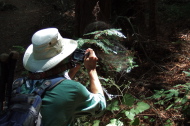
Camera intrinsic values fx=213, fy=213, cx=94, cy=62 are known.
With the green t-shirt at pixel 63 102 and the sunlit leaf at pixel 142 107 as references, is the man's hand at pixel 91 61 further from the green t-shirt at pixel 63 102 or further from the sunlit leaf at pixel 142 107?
the sunlit leaf at pixel 142 107

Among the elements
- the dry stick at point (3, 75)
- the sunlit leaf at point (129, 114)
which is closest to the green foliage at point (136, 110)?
the sunlit leaf at point (129, 114)

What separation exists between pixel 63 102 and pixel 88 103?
27cm

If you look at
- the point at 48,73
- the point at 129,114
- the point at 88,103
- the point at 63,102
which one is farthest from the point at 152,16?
the point at 63,102

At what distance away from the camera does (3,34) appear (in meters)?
9.30

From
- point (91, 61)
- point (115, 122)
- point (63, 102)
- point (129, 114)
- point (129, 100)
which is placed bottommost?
point (115, 122)

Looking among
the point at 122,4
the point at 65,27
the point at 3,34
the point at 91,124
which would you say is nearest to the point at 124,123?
the point at 91,124

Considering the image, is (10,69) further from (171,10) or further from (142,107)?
(171,10)

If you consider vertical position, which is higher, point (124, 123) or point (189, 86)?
point (189, 86)

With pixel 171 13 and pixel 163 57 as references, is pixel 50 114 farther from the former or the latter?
pixel 171 13

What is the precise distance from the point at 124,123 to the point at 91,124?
51 centimetres

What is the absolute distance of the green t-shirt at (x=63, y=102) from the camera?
5.29 feet

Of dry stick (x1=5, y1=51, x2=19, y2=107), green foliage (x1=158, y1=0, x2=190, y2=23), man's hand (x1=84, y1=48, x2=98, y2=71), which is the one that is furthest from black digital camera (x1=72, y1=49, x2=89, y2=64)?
green foliage (x1=158, y1=0, x2=190, y2=23)

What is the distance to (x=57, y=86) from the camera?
5.35ft

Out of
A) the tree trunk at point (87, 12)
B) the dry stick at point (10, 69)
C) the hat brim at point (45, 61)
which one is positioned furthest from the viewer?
the tree trunk at point (87, 12)
